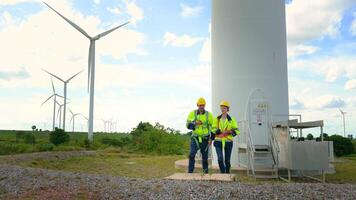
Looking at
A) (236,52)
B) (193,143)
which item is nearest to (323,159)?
(193,143)

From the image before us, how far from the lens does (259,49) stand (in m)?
15.1

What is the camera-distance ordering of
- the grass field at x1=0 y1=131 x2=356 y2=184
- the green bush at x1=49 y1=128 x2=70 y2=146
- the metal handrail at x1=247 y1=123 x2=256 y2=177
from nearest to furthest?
the metal handrail at x1=247 y1=123 x2=256 y2=177 < the grass field at x1=0 y1=131 x2=356 y2=184 < the green bush at x1=49 y1=128 x2=70 y2=146

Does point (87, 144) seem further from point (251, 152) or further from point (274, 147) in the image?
point (274, 147)

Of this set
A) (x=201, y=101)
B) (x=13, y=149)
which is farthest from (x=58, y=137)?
(x=201, y=101)

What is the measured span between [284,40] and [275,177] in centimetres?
534

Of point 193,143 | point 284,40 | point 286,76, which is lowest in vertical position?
point 193,143

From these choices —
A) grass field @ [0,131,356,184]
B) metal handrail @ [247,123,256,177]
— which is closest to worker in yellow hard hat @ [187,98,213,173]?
grass field @ [0,131,356,184]

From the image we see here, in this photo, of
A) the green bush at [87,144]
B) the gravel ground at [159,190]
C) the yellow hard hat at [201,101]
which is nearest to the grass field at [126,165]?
the green bush at [87,144]

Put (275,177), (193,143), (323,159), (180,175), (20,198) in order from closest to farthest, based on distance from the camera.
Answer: (20,198) → (180,175) → (193,143) → (323,159) → (275,177)

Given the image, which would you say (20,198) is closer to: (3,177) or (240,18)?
(3,177)

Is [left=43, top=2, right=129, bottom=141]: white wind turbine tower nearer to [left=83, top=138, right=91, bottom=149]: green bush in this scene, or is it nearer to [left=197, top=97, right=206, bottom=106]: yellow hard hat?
[left=83, top=138, right=91, bottom=149]: green bush

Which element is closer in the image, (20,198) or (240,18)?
(20,198)

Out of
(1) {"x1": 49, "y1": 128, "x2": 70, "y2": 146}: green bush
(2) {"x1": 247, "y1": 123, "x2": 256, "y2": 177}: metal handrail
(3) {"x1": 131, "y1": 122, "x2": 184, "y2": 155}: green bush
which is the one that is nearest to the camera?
(2) {"x1": 247, "y1": 123, "x2": 256, "y2": 177}: metal handrail

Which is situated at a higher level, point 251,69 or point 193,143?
point 251,69
